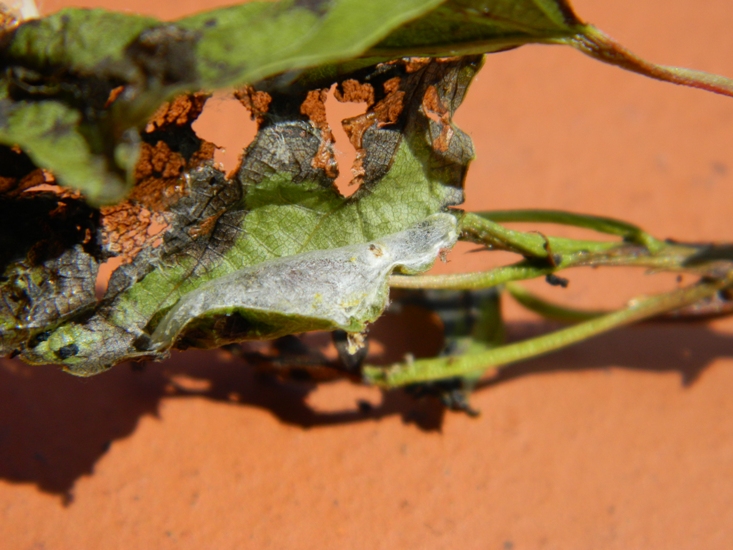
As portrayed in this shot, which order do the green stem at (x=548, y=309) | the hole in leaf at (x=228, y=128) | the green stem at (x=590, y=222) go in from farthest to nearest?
the hole in leaf at (x=228, y=128) → the green stem at (x=548, y=309) → the green stem at (x=590, y=222)

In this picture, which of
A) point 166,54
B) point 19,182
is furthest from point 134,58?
point 19,182

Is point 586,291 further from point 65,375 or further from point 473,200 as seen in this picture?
point 65,375

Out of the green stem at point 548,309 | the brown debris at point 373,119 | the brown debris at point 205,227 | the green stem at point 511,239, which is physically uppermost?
the brown debris at point 373,119

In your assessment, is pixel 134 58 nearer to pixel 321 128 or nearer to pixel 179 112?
pixel 179 112

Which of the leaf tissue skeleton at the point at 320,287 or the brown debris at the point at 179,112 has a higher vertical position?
the brown debris at the point at 179,112

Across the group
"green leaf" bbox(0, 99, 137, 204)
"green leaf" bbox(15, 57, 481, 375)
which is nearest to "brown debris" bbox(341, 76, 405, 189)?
"green leaf" bbox(15, 57, 481, 375)

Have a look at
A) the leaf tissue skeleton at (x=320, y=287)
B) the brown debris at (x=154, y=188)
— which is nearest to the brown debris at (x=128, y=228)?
the brown debris at (x=154, y=188)

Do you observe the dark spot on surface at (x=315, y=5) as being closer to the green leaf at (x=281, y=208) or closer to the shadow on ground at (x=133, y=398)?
the green leaf at (x=281, y=208)
